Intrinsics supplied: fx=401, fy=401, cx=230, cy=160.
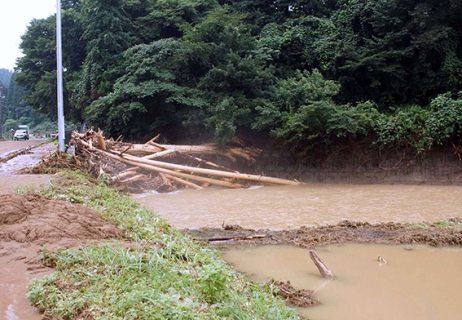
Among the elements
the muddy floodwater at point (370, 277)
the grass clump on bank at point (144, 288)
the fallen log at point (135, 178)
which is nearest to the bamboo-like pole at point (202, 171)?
the fallen log at point (135, 178)

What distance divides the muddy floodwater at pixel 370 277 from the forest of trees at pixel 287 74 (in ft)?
34.5

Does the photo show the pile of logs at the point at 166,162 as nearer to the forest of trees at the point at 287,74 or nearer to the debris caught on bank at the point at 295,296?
the forest of trees at the point at 287,74

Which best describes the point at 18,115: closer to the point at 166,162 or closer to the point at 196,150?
the point at 196,150

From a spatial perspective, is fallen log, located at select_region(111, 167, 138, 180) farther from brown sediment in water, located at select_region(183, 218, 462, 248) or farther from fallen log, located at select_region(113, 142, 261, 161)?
brown sediment in water, located at select_region(183, 218, 462, 248)

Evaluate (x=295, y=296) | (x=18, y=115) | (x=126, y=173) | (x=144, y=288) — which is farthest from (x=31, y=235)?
(x=18, y=115)

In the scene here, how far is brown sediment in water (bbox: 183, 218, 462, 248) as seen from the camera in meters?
6.85

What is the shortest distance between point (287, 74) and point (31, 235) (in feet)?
61.5

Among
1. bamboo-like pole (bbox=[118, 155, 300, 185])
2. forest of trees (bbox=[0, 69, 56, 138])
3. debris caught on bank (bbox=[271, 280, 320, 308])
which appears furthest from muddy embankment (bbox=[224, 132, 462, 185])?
forest of trees (bbox=[0, 69, 56, 138])

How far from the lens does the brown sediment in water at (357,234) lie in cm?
685

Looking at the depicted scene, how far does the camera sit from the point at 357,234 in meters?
7.46

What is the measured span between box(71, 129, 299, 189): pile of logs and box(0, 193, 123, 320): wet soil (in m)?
7.89

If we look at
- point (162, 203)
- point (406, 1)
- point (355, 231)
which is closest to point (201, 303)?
point (355, 231)

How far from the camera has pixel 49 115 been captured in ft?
104

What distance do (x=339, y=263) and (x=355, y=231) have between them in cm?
209
